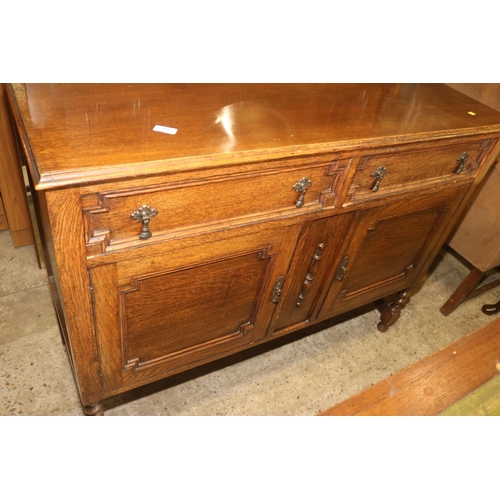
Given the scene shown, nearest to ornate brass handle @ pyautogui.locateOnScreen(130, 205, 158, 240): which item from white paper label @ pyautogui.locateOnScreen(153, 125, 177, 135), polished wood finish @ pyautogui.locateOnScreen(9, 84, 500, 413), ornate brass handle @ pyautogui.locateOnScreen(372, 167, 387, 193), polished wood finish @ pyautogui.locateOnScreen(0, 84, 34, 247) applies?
polished wood finish @ pyautogui.locateOnScreen(9, 84, 500, 413)

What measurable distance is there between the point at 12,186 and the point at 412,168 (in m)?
1.43

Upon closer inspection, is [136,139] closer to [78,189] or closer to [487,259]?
[78,189]

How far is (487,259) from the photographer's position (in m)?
1.68

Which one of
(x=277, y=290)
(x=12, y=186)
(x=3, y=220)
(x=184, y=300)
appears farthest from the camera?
(x=3, y=220)

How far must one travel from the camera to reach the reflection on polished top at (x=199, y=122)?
0.74 metres

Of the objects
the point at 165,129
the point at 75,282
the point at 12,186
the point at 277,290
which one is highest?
the point at 165,129

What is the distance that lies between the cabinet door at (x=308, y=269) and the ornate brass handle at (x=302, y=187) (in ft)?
0.34

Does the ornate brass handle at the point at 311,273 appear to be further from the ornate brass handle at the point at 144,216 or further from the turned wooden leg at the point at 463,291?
the turned wooden leg at the point at 463,291

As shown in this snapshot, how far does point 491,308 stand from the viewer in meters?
1.98

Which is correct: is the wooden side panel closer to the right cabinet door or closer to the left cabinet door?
the left cabinet door

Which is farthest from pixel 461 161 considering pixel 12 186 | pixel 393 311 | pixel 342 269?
pixel 12 186

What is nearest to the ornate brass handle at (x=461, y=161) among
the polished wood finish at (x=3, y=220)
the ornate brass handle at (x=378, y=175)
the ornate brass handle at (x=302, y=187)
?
the ornate brass handle at (x=378, y=175)

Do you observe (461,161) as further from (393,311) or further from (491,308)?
(491,308)

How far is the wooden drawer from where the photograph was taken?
795 millimetres
